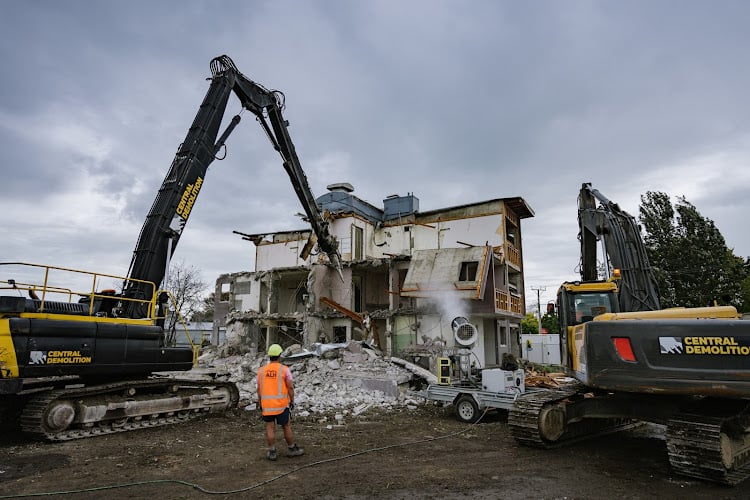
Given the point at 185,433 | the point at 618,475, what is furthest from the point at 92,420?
the point at 618,475

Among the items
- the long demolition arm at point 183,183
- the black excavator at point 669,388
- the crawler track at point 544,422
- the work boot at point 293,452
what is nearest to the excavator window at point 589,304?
the black excavator at point 669,388

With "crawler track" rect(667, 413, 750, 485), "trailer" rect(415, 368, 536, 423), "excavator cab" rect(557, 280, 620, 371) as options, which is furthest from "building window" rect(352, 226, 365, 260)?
"crawler track" rect(667, 413, 750, 485)

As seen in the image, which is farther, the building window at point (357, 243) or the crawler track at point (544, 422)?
the building window at point (357, 243)

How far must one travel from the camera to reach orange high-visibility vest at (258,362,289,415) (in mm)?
6754

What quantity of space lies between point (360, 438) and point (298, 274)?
696 inches

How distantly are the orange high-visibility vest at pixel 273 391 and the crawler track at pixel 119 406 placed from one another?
377 centimetres

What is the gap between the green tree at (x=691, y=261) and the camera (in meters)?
27.3

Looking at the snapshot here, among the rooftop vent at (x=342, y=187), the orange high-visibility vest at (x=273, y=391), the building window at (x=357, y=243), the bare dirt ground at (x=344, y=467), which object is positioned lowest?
the bare dirt ground at (x=344, y=467)

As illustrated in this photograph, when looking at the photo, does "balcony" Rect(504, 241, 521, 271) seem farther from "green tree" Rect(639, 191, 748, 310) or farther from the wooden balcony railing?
"green tree" Rect(639, 191, 748, 310)

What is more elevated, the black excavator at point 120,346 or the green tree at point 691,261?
the green tree at point 691,261

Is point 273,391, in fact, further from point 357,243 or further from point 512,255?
point 512,255

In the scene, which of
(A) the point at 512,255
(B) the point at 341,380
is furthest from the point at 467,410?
(A) the point at 512,255

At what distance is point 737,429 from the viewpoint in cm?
584

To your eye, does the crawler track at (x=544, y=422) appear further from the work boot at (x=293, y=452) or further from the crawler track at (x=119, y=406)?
the crawler track at (x=119, y=406)
